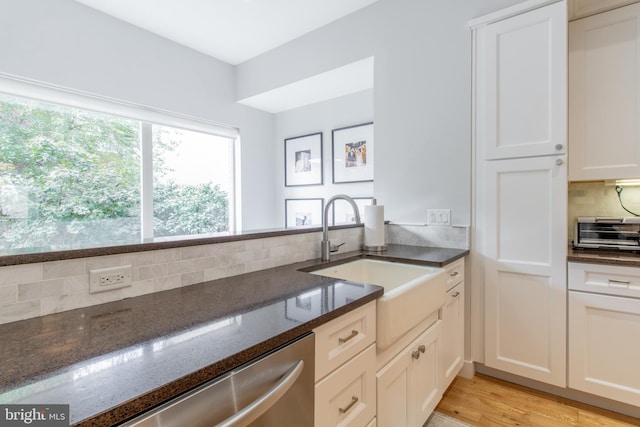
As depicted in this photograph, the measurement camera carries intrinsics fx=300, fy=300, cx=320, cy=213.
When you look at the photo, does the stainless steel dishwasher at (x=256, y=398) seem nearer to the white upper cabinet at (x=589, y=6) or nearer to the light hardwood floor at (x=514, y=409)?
the light hardwood floor at (x=514, y=409)

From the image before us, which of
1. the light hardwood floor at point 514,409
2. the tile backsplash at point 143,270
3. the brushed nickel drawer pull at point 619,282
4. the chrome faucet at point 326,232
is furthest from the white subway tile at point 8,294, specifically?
the brushed nickel drawer pull at point 619,282

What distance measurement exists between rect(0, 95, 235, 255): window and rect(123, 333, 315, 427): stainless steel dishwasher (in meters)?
1.43

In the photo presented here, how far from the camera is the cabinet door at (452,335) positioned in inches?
64.0

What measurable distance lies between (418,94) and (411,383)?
182 centimetres

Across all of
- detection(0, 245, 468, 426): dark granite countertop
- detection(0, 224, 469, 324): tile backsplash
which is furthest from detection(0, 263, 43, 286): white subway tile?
detection(0, 245, 468, 426): dark granite countertop

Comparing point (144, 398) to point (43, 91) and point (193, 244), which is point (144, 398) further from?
point (43, 91)

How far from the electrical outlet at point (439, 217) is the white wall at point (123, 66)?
2.12 meters

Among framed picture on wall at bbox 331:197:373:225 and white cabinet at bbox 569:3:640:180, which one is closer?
white cabinet at bbox 569:3:640:180

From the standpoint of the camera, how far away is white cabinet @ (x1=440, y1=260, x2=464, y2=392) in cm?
163

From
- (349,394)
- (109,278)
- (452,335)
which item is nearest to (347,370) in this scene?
(349,394)

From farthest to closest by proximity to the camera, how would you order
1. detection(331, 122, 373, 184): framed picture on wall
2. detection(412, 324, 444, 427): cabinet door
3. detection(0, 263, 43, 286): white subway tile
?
detection(331, 122, 373, 184): framed picture on wall, detection(412, 324, 444, 427): cabinet door, detection(0, 263, 43, 286): white subway tile

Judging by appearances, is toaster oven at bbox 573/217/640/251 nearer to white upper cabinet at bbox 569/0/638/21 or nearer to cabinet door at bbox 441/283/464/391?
cabinet door at bbox 441/283/464/391

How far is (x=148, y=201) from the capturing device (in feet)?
8.80

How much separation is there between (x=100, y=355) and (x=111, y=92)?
2491mm
